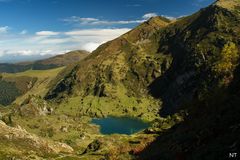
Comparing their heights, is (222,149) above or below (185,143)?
above

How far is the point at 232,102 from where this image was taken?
2013 inches

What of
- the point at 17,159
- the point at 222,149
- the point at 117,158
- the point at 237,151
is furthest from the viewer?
the point at 17,159

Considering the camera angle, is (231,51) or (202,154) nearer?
(202,154)

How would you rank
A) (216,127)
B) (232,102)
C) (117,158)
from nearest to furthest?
(216,127), (232,102), (117,158)

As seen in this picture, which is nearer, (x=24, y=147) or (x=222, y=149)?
(x=222, y=149)

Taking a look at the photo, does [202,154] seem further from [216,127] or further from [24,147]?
[24,147]

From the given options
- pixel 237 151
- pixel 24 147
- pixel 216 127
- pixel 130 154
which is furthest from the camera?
pixel 24 147

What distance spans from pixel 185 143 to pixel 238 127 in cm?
1367

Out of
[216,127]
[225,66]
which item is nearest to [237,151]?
[216,127]

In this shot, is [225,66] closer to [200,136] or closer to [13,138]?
[200,136]

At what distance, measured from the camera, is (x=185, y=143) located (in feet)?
173

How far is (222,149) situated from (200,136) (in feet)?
40.9

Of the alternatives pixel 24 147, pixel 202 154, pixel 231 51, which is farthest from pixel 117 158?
pixel 24 147

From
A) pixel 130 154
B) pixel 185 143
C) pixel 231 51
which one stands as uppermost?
pixel 231 51
